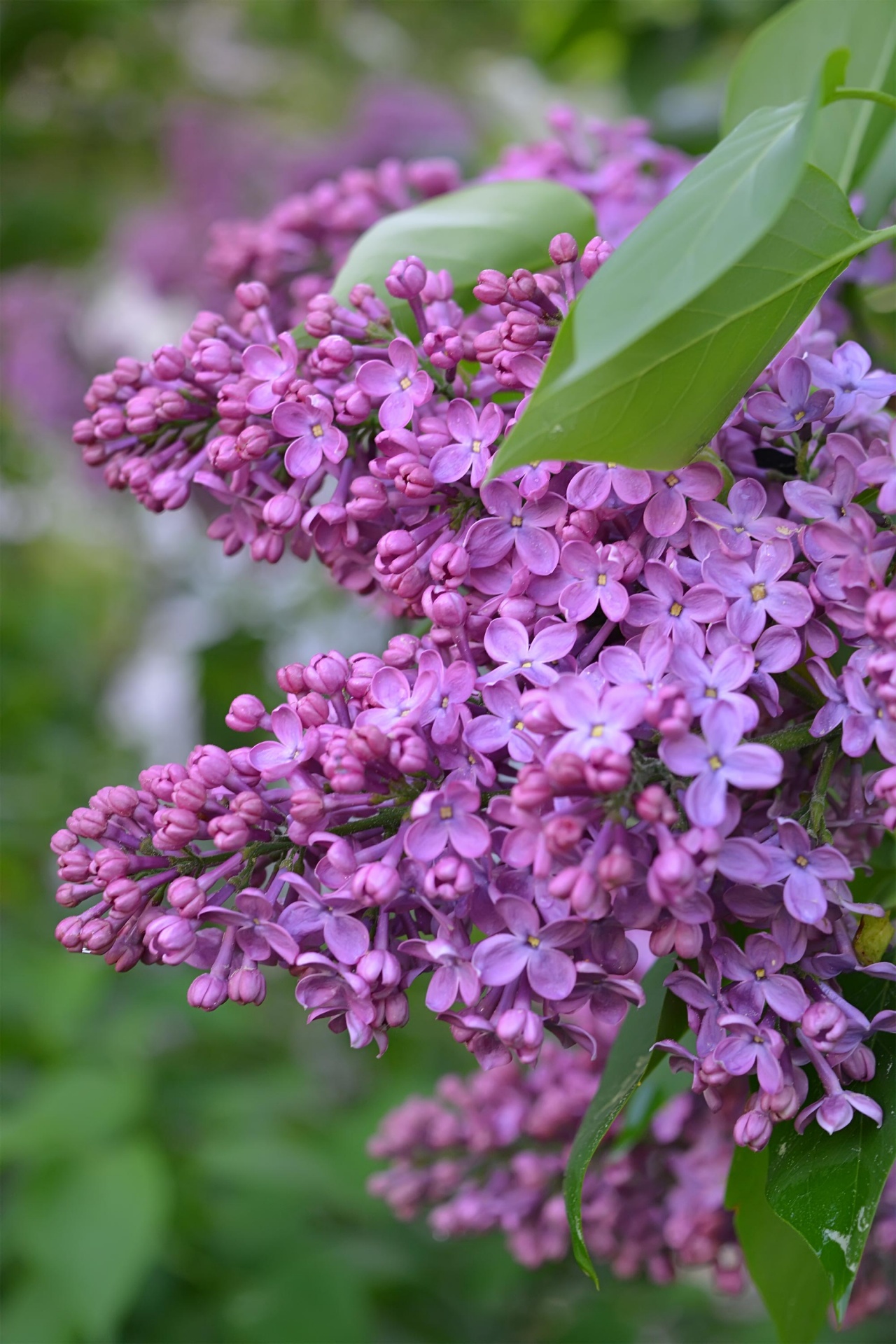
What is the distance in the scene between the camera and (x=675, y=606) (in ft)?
1.09

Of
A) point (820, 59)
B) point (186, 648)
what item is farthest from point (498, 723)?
point (186, 648)

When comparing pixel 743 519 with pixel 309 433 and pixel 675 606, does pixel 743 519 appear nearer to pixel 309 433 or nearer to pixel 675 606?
pixel 675 606

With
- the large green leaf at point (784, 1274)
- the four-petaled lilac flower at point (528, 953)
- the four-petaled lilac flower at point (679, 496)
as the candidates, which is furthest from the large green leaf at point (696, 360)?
the large green leaf at point (784, 1274)

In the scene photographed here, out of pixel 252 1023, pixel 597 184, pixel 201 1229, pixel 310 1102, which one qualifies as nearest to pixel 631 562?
pixel 597 184

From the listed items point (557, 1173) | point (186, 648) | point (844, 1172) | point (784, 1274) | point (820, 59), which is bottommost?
point (186, 648)

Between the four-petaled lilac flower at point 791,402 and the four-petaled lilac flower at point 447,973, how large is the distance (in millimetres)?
169

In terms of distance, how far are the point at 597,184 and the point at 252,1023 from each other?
2.92 feet

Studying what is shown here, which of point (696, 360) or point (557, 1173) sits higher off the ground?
point (696, 360)

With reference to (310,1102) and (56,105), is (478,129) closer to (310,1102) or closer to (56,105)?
(56,105)

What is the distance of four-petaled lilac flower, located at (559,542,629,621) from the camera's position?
0.33 meters

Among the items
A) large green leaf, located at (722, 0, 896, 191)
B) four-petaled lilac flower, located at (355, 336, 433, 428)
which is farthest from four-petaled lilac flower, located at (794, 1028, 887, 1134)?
large green leaf, located at (722, 0, 896, 191)

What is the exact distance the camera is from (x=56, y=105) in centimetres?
212

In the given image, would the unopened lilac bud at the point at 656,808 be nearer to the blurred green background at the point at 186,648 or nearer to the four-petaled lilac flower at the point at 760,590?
the four-petaled lilac flower at the point at 760,590

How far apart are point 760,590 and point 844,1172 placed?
0.54ft
